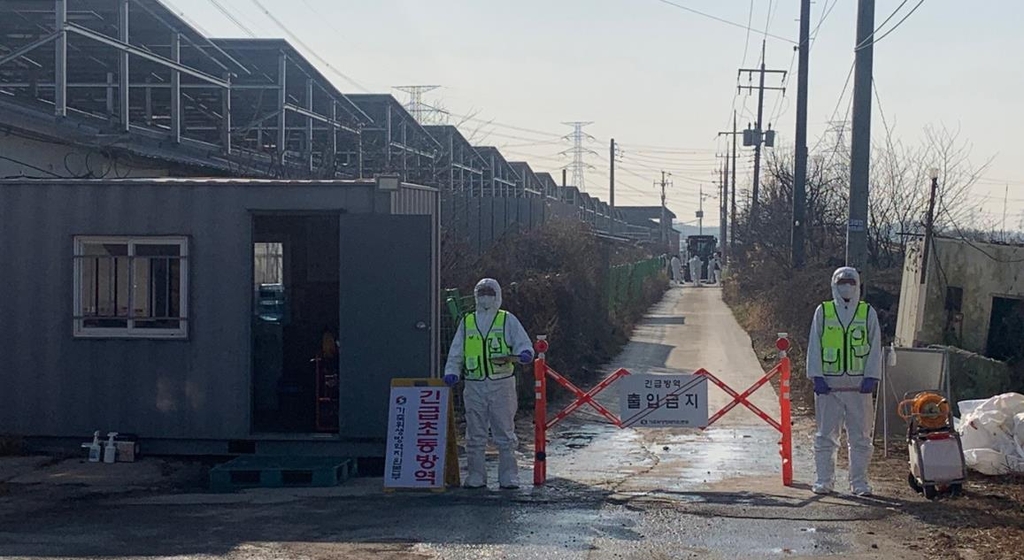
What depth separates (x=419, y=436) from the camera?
1155 cm

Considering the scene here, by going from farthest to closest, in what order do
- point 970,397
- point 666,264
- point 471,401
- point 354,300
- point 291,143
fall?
point 666,264, point 291,143, point 970,397, point 354,300, point 471,401

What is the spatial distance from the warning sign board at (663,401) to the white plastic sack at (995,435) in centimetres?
252

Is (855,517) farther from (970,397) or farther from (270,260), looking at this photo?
(270,260)

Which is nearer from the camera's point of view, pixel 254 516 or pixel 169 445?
pixel 254 516

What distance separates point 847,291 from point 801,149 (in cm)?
1697

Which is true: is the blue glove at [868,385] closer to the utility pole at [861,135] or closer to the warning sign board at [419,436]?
the warning sign board at [419,436]

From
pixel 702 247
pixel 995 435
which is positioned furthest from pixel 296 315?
pixel 702 247

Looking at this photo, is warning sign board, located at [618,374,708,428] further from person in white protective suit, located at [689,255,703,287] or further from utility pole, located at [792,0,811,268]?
person in white protective suit, located at [689,255,703,287]

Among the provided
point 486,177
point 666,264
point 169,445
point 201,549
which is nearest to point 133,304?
point 169,445

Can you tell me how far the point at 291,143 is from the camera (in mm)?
38000

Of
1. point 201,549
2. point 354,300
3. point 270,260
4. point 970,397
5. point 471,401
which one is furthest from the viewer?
point 270,260

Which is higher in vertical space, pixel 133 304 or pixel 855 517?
pixel 133 304

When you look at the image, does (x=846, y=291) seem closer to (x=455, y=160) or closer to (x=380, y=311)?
(x=380, y=311)

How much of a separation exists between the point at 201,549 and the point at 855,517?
200 inches
